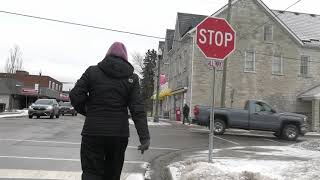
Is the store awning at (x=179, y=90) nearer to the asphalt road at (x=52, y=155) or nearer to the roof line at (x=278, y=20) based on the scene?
the roof line at (x=278, y=20)

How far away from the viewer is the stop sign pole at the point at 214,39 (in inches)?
429

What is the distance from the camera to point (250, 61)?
44969mm

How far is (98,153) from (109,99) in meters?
0.56

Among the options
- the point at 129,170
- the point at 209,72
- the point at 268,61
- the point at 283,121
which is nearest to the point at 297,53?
the point at 268,61

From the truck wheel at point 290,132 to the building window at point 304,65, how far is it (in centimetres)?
2099

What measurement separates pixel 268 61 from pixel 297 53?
262 centimetres

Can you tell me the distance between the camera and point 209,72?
43.8 meters

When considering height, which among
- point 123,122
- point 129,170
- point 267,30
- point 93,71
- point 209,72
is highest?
point 267,30

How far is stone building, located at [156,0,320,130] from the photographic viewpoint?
43562 mm

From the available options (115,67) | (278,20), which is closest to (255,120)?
(278,20)

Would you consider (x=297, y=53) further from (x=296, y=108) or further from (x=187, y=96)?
(x=187, y=96)

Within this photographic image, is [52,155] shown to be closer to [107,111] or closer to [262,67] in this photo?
[107,111]

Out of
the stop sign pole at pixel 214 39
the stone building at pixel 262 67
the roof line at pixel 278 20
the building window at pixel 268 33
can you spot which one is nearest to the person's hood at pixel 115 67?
the stop sign pole at pixel 214 39

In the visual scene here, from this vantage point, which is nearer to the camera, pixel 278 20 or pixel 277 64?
pixel 278 20
